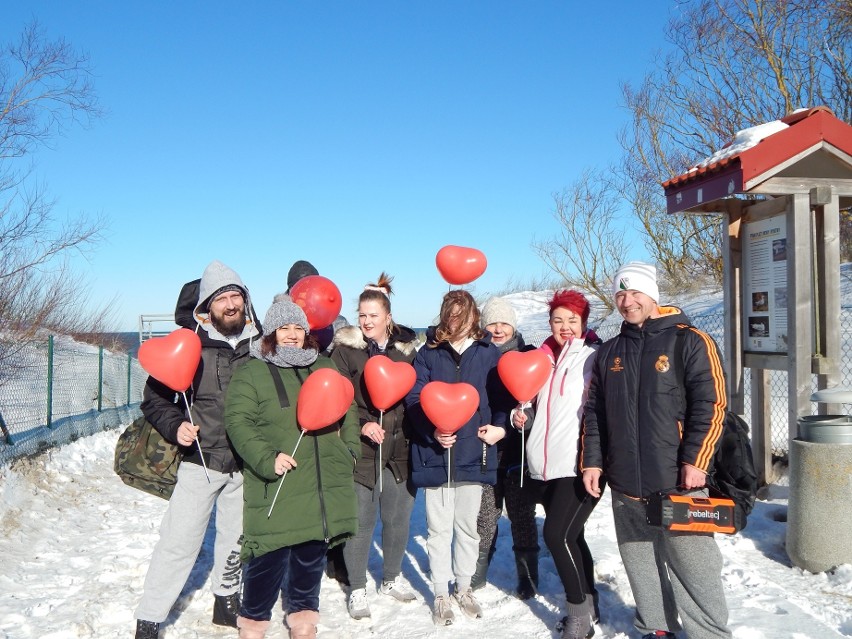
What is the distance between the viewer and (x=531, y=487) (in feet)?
13.6

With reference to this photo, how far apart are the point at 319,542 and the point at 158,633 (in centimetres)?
99

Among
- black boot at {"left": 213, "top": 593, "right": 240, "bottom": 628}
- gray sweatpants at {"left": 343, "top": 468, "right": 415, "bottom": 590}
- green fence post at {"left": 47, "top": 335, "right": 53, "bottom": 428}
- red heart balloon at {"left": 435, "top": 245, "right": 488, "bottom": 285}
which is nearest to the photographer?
black boot at {"left": 213, "top": 593, "right": 240, "bottom": 628}

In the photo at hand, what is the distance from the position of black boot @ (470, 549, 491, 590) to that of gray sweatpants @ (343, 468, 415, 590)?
47 cm

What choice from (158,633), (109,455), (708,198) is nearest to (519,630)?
(158,633)

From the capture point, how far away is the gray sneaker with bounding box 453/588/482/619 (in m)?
3.82

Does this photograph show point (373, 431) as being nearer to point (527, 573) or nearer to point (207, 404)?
point (207, 404)

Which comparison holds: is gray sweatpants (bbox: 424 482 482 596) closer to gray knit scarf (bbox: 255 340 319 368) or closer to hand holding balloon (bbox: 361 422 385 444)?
hand holding balloon (bbox: 361 422 385 444)

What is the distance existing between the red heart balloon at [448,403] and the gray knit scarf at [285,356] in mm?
676

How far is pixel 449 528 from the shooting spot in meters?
3.87

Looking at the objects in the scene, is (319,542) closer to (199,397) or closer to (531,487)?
(199,397)

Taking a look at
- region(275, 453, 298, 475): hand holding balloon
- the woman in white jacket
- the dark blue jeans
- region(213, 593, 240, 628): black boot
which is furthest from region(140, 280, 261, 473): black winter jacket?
the woman in white jacket

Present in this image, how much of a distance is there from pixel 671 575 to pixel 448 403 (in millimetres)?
1337

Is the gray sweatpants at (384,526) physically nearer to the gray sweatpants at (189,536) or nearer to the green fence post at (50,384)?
the gray sweatpants at (189,536)

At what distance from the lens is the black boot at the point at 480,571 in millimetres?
4121
